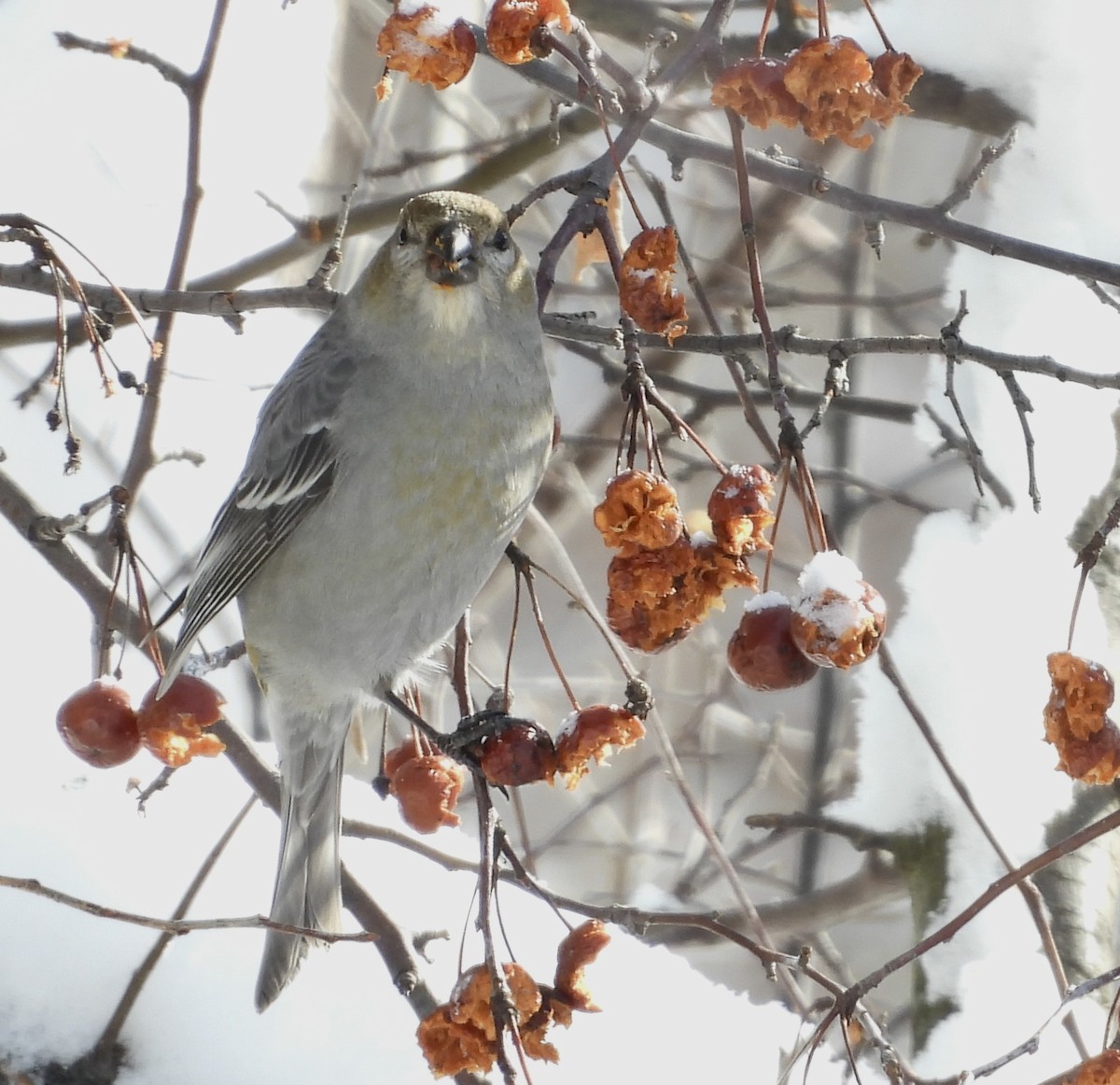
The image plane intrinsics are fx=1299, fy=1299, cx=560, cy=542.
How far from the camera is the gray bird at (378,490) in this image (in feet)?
7.07

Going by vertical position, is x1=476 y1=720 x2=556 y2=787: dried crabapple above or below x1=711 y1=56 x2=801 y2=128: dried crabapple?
below

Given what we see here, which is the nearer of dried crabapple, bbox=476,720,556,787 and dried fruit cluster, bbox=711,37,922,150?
dried fruit cluster, bbox=711,37,922,150

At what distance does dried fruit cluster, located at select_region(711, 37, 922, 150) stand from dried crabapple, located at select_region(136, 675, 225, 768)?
43.5 inches

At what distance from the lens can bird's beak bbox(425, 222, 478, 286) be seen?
6.77ft

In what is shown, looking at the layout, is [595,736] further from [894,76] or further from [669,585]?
[894,76]

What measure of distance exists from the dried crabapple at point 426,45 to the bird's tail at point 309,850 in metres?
1.23

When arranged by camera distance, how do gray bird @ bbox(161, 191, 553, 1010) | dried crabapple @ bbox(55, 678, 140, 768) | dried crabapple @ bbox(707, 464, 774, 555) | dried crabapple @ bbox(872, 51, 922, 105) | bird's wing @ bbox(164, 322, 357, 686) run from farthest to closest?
bird's wing @ bbox(164, 322, 357, 686)
gray bird @ bbox(161, 191, 553, 1010)
dried crabapple @ bbox(55, 678, 140, 768)
dried crabapple @ bbox(872, 51, 922, 105)
dried crabapple @ bbox(707, 464, 774, 555)

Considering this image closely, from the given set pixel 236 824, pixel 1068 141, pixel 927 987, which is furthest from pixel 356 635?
pixel 1068 141

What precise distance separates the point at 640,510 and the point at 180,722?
818 millimetres

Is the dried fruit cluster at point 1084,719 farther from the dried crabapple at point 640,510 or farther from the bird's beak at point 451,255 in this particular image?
the bird's beak at point 451,255

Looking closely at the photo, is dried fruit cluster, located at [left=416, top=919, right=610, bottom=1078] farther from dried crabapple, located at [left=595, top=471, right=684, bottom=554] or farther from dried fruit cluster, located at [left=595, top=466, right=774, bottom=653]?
dried crabapple, located at [left=595, top=471, right=684, bottom=554]

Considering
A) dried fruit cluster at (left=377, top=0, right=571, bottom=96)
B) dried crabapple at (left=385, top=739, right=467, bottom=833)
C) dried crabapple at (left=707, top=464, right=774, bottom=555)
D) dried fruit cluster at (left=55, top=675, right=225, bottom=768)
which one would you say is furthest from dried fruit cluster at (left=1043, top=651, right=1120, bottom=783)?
dried fruit cluster at (left=55, top=675, right=225, bottom=768)

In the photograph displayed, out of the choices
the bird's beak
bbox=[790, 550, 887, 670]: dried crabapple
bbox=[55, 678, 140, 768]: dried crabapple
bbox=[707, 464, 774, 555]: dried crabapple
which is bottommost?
bbox=[55, 678, 140, 768]: dried crabapple

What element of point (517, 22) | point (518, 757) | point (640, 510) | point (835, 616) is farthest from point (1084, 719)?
point (517, 22)
